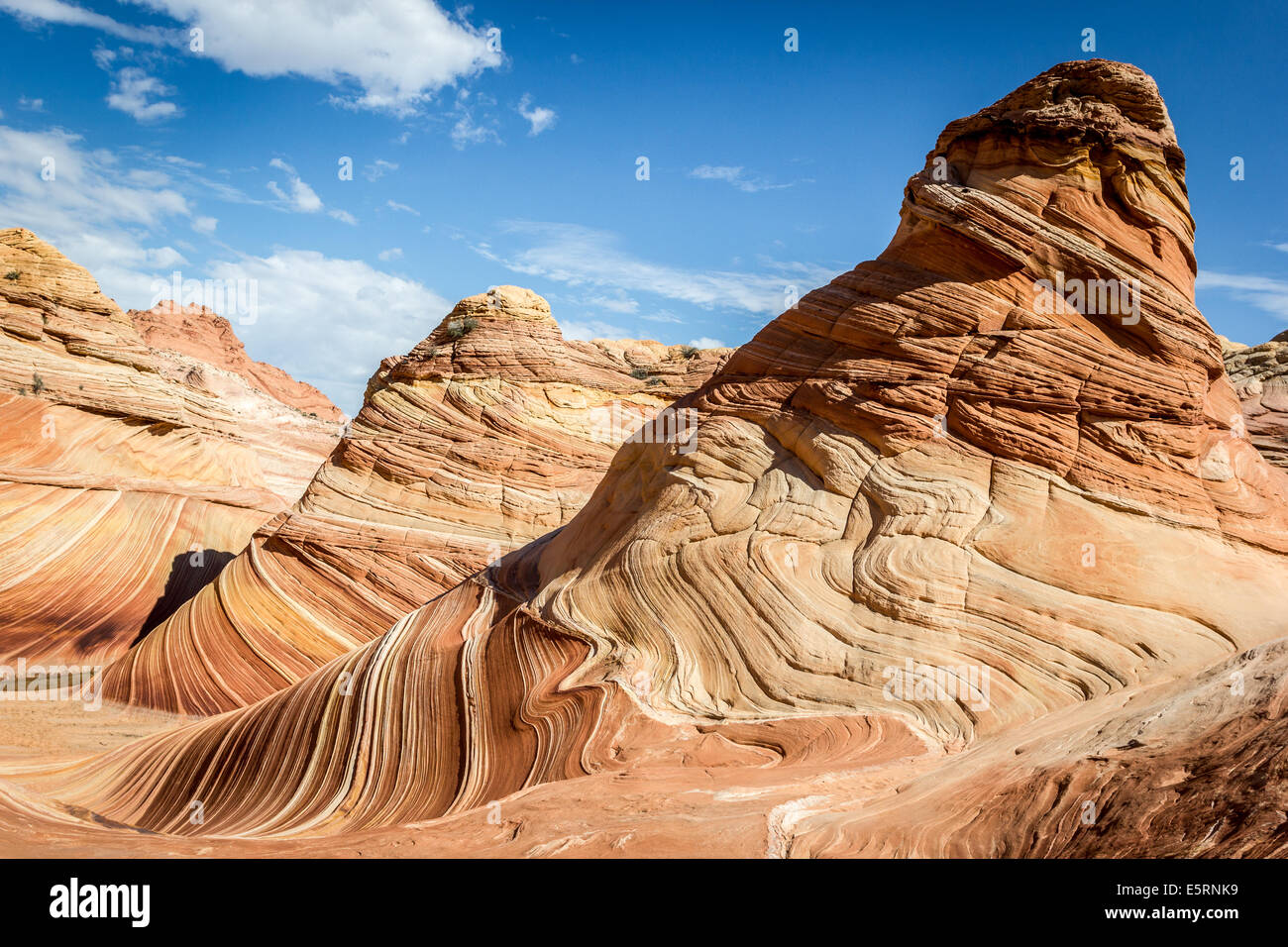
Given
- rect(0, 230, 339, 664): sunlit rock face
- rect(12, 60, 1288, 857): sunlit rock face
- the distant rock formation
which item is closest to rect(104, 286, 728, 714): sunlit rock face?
rect(0, 230, 339, 664): sunlit rock face

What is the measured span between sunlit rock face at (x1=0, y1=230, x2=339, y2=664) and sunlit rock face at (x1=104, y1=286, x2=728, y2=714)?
138 inches

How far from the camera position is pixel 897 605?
319 inches

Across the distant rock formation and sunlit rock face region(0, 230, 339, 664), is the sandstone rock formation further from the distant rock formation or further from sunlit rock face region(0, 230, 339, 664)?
the distant rock formation

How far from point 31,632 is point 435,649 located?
40.9ft

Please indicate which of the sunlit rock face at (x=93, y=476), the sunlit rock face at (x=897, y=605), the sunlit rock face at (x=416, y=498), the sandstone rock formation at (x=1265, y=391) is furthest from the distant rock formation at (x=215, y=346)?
the sunlit rock face at (x=897, y=605)

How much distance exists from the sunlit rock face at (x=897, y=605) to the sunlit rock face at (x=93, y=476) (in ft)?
28.4

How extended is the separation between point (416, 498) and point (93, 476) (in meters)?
8.40

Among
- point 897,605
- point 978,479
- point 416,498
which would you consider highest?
point 416,498

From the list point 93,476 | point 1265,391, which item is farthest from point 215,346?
point 1265,391

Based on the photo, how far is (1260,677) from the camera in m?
5.46

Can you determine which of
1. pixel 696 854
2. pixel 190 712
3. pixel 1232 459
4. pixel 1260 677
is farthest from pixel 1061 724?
pixel 190 712

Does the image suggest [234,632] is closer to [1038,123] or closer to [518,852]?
[518,852]

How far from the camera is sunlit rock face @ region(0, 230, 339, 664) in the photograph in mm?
19328

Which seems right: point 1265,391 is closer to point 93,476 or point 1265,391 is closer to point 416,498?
point 416,498
